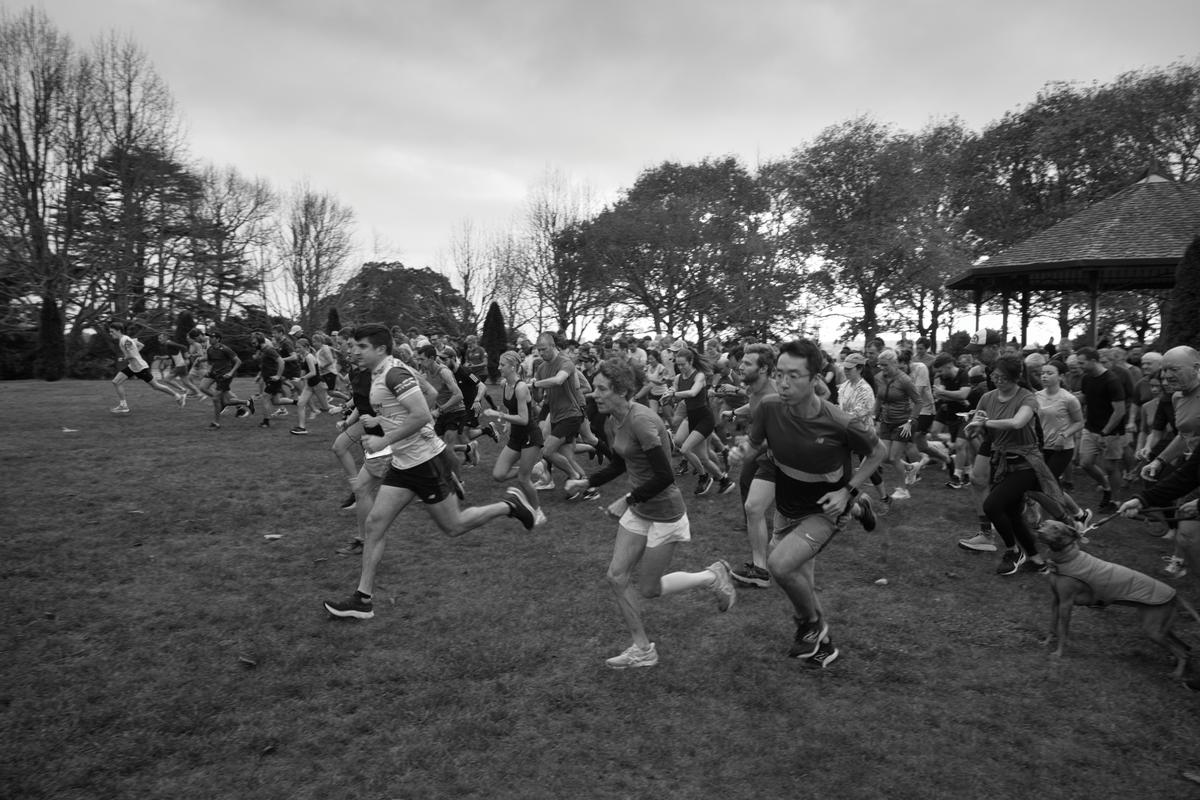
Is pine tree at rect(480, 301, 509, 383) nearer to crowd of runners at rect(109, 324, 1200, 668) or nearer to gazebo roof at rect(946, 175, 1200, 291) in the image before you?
gazebo roof at rect(946, 175, 1200, 291)

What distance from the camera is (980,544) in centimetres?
713

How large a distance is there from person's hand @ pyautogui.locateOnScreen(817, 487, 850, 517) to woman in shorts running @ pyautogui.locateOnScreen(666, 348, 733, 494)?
4714mm

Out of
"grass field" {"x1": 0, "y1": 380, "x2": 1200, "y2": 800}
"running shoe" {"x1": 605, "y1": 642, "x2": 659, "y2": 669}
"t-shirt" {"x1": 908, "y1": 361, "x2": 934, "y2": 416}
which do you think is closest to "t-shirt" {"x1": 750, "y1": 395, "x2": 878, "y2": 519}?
"grass field" {"x1": 0, "y1": 380, "x2": 1200, "y2": 800}

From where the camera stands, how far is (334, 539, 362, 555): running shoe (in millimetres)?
6746

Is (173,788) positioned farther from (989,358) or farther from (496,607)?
(989,358)

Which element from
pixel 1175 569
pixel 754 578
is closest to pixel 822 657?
pixel 754 578

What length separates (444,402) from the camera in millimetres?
9844

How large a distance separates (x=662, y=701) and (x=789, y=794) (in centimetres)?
98

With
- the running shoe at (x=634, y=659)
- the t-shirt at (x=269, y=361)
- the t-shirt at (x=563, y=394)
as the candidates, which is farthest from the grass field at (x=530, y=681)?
the t-shirt at (x=269, y=361)

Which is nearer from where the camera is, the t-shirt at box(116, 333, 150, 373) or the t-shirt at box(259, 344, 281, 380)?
the t-shirt at box(259, 344, 281, 380)

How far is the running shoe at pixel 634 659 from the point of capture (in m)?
4.45

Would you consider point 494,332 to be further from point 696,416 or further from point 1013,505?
A: point 1013,505

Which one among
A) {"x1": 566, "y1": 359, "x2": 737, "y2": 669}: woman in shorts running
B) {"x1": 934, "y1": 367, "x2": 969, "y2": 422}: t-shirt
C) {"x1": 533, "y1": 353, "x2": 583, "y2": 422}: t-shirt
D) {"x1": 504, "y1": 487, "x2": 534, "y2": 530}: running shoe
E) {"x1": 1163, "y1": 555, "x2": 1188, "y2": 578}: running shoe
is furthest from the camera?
{"x1": 934, "y1": 367, "x2": 969, "y2": 422}: t-shirt

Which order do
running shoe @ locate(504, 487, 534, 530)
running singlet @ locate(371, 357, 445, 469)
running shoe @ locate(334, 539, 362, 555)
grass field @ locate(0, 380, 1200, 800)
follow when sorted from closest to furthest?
grass field @ locate(0, 380, 1200, 800), running singlet @ locate(371, 357, 445, 469), running shoe @ locate(504, 487, 534, 530), running shoe @ locate(334, 539, 362, 555)
